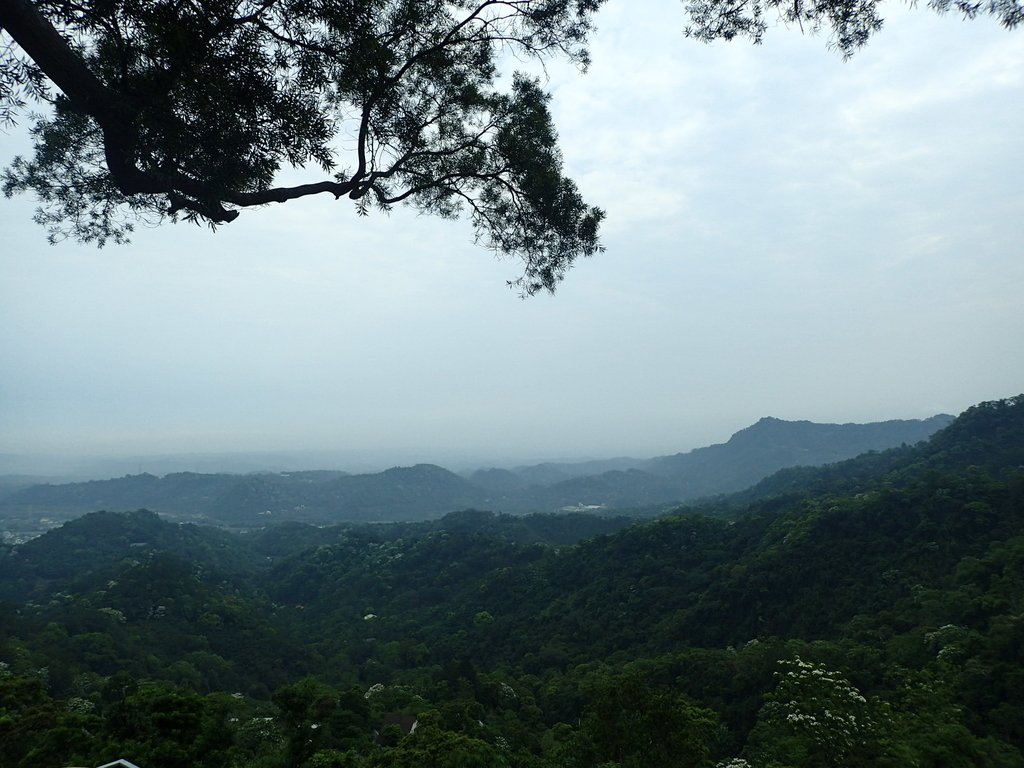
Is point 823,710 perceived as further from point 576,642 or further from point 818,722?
point 576,642

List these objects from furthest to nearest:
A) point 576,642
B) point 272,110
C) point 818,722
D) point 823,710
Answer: point 576,642 → point 823,710 → point 818,722 → point 272,110

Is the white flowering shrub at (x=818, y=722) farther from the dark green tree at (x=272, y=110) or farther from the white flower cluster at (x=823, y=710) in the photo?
the dark green tree at (x=272, y=110)

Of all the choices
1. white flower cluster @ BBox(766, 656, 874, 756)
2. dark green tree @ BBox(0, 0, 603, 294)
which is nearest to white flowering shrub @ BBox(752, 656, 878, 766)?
white flower cluster @ BBox(766, 656, 874, 756)

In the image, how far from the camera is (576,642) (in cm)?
4844

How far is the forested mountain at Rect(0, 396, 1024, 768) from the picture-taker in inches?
554

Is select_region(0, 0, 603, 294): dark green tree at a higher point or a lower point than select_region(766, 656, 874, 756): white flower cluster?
higher

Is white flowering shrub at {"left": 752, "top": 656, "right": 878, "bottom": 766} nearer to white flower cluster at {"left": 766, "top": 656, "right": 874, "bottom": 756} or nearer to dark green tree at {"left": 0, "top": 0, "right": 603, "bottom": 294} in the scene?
white flower cluster at {"left": 766, "top": 656, "right": 874, "bottom": 756}

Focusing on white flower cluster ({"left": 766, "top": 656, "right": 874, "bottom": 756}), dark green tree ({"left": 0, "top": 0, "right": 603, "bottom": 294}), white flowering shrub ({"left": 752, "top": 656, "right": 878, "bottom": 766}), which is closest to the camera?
dark green tree ({"left": 0, "top": 0, "right": 603, "bottom": 294})

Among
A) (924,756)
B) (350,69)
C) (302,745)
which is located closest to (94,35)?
(350,69)

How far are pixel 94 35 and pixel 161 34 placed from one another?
1178 millimetres

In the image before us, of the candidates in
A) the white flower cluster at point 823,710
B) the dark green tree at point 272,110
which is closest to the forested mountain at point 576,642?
the white flower cluster at point 823,710

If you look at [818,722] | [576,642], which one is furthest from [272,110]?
[576,642]

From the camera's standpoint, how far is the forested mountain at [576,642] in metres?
14.1

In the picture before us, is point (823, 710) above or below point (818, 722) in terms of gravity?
above
